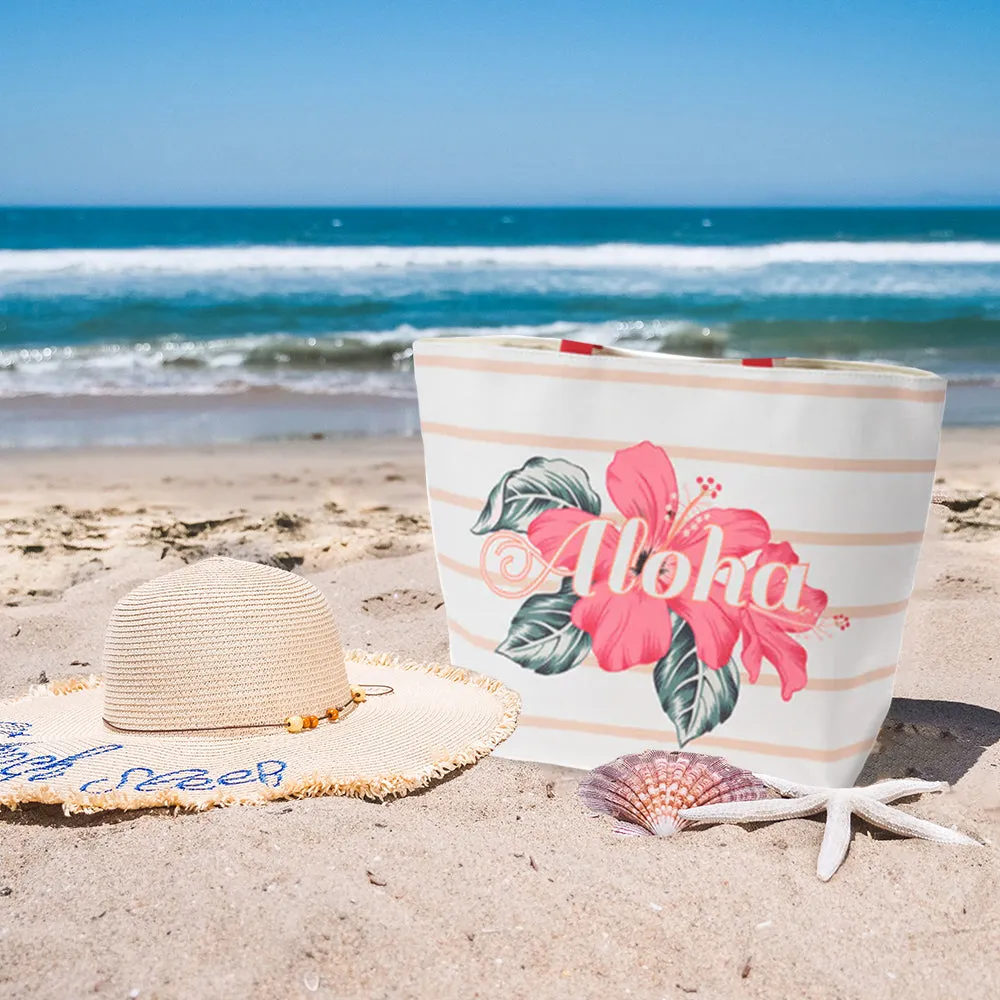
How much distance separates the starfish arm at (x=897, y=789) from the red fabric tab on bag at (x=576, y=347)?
1.04 m

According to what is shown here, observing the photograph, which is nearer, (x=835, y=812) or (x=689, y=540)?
(x=835, y=812)

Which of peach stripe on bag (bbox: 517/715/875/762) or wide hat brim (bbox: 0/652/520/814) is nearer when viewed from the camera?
wide hat brim (bbox: 0/652/520/814)

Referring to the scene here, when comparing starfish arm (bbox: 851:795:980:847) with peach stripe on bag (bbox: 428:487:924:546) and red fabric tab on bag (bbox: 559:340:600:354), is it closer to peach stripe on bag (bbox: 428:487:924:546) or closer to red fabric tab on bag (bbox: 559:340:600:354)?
peach stripe on bag (bbox: 428:487:924:546)

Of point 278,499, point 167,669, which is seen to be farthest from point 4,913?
point 278,499

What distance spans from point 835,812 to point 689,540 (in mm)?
587

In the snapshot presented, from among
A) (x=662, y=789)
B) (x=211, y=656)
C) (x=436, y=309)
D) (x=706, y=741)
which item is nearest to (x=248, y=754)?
(x=211, y=656)

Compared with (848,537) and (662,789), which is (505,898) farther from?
(848,537)

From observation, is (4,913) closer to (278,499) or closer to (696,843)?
(696,843)

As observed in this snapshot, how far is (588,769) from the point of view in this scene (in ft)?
8.15

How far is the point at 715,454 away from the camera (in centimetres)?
235

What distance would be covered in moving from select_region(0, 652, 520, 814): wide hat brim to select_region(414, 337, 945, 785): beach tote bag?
0.16 meters

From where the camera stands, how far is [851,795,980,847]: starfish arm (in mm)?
2143

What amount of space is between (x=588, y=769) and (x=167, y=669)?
2.90 ft

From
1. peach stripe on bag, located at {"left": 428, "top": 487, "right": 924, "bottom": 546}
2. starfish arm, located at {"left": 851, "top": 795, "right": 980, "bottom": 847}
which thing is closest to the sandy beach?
starfish arm, located at {"left": 851, "top": 795, "right": 980, "bottom": 847}
